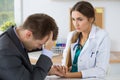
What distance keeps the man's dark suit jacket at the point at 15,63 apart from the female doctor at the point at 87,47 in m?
0.52

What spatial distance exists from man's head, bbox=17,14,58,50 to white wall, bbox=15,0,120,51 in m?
1.73

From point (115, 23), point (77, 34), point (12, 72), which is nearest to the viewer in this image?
point (12, 72)

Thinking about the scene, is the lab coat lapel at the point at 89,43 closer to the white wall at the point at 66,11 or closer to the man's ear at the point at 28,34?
the man's ear at the point at 28,34

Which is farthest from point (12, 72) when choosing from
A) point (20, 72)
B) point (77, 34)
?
point (77, 34)

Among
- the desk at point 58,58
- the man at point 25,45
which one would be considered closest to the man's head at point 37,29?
the man at point 25,45

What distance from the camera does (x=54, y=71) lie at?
1.67m

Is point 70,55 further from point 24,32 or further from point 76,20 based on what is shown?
point 24,32

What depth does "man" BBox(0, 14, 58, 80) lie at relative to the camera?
1.15 meters

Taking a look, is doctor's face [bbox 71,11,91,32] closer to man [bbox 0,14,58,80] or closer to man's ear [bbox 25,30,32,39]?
man [bbox 0,14,58,80]

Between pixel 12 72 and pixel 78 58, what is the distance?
830 mm

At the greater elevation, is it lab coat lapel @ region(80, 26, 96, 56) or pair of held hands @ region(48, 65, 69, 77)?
lab coat lapel @ region(80, 26, 96, 56)

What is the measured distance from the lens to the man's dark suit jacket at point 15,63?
3.74 ft

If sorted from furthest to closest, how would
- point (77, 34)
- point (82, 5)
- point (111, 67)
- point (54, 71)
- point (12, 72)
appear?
point (111, 67)
point (77, 34)
point (82, 5)
point (54, 71)
point (12, 72)

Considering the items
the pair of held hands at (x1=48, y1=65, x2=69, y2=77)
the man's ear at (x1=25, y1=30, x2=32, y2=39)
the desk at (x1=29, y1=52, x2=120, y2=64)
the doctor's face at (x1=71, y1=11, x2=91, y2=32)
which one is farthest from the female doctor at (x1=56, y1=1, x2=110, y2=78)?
the man's ear at (x1=25, y1=30, x2=32, y2=39)
